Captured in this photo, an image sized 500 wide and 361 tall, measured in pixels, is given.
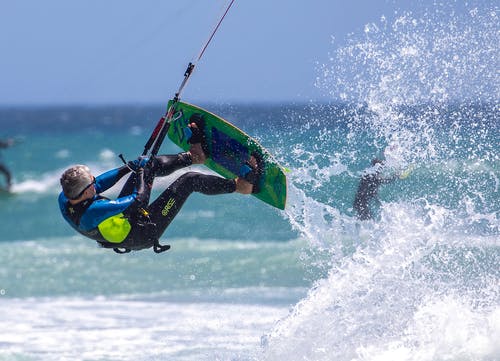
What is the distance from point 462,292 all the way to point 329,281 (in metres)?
1.01

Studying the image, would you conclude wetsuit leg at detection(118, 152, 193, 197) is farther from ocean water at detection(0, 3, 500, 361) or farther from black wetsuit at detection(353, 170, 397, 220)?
black wetsuit at detection(353, 170, 397, 220)

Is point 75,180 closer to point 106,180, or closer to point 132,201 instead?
point 132,201

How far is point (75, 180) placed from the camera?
5379 millimetres

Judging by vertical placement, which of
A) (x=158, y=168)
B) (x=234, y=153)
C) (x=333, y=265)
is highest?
(x=234, y=153)

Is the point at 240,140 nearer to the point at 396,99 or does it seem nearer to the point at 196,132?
the point at 196,132

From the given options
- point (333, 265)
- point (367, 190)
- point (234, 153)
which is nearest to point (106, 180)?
point (234, 153)

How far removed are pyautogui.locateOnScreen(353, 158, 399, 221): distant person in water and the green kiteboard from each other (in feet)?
5.42

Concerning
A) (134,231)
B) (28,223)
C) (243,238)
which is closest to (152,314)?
(134,231)

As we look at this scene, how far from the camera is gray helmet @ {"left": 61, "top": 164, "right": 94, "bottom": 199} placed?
5.38 m

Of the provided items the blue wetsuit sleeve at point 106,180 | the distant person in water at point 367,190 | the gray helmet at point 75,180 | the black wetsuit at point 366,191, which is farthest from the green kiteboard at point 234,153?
the black wetsuit at point 366,191

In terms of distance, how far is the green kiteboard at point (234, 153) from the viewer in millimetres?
6539

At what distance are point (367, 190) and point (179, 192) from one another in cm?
374

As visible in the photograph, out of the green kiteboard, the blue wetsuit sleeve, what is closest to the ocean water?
the green kiteboard

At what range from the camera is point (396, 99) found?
7234mm
